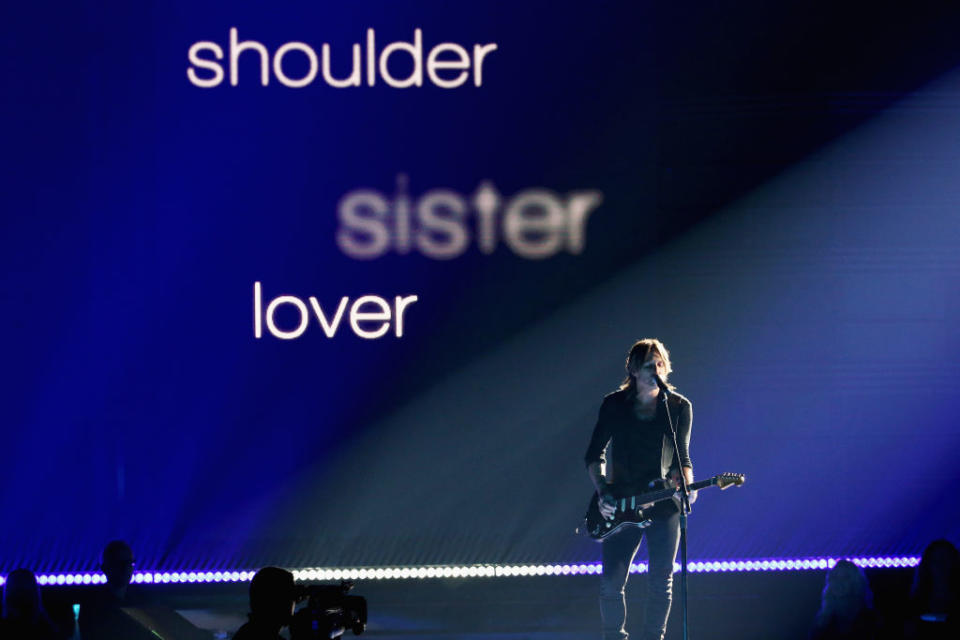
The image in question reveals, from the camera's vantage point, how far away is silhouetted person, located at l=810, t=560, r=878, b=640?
419cm

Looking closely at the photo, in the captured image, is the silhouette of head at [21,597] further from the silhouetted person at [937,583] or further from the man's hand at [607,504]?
the silhouetted person at [937,583]

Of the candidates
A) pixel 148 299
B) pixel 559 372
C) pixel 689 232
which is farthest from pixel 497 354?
pixel 148 299

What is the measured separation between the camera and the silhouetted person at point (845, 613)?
4.19 m

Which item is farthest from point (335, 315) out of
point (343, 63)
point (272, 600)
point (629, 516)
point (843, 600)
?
point (272, 600)

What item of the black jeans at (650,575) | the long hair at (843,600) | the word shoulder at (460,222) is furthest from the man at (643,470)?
the word shoulder at (460,222)

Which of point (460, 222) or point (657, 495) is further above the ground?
point (460, 222)

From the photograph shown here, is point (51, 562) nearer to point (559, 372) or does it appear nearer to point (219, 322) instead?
point (219, 322)

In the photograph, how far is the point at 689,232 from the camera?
6480mm

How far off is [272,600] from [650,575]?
263 centimetres

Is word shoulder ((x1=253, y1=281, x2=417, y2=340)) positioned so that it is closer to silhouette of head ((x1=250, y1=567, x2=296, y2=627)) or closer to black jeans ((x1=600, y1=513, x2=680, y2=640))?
black jeans ((x1=600, y1=513, x2=680, y2=640))

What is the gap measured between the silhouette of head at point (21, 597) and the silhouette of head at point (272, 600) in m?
1.92

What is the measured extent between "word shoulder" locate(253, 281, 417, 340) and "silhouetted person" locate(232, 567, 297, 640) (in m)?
3.55

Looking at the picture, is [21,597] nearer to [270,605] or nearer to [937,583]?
[270,605]

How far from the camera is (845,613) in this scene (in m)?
4.22
